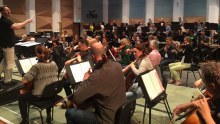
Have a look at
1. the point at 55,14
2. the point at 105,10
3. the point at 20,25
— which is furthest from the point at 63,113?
the point at 105,10

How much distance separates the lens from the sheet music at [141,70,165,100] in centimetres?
327

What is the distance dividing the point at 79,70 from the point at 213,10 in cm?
1331

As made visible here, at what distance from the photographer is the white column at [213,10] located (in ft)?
50.1

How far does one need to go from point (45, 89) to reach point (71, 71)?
56 centimetres

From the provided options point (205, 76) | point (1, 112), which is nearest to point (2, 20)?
point (1, 112)

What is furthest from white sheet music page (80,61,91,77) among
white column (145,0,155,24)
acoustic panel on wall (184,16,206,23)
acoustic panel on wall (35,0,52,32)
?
white column (145,0,155,24)

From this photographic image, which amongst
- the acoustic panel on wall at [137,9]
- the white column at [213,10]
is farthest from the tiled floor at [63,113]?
the acoustic panel on wall at [137,9]

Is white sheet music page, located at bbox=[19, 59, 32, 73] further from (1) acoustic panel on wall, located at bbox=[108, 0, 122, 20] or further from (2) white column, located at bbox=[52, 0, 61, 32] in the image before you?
(1) acoustic panel on wall, located at bbox=[108, 0, 122, 20]

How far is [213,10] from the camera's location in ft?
50.5

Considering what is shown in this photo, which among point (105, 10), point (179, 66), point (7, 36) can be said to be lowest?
point (179, 66)

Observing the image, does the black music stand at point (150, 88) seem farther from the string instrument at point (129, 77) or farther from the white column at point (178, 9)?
the white column at point (178, 9)

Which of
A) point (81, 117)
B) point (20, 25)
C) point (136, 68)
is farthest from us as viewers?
point (20, 25)

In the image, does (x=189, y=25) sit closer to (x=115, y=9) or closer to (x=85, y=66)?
(x=115, y=9)

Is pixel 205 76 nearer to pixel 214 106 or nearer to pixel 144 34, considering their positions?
pixel 214 106
